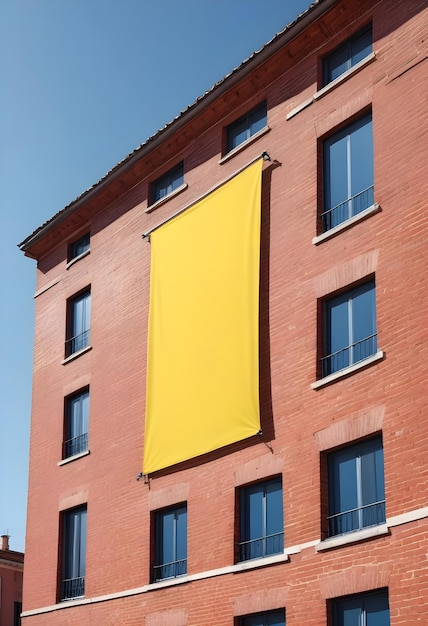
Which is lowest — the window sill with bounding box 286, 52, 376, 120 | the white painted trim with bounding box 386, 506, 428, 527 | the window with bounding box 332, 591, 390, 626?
the window with bounding box 332, 591, 390, 626

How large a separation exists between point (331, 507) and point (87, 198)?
599 inches

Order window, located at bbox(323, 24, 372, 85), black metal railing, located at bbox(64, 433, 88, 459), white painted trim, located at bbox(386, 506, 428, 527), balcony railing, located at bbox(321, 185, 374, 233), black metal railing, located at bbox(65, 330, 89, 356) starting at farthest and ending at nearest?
black metal railing, located at bbox(65, 330, 89, 356) → black metal railing, located at bbox(64, 433, 88, 459) → window, located at bbox(323, 24, 372, 85) → balcony railing, located at bbox(321, 185, 374, 233) → white painted trim, located at bbox(386, 506, 428, 527)

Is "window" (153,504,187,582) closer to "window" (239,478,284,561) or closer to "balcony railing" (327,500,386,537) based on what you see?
"window" (239,478,284,561)

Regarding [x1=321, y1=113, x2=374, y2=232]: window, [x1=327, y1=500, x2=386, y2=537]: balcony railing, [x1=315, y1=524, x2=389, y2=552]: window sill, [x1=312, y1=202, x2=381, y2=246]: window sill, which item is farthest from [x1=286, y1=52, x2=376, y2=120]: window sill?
[x1=315, y1=524, x2=389, y2=552]: window sill

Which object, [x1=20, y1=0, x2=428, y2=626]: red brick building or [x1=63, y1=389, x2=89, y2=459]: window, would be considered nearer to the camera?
[x1=20, y1=0, x2=428, y2=626]: red brick building

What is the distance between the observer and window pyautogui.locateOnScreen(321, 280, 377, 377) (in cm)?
2439

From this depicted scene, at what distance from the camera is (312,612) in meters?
23.1

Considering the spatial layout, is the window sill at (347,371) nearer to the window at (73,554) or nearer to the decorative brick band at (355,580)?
the decorative brick band at (355,580)

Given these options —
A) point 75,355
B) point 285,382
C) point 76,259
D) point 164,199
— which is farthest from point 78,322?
point 285,382

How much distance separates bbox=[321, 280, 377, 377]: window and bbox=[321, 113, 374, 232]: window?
6.55 ft

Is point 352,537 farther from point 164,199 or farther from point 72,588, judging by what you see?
point 164,199

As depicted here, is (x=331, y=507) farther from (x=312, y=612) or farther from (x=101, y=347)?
(x=101, y=347)

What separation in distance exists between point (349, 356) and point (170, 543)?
24.4ft

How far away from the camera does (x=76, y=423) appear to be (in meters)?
33.8
